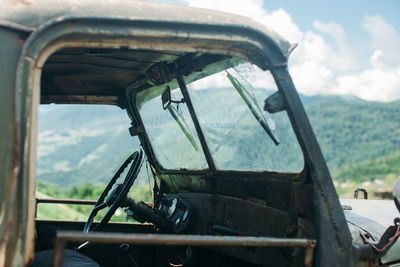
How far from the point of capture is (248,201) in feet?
7.98

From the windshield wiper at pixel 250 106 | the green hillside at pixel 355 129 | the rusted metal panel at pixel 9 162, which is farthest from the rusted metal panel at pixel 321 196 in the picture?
the green hillside at pixel 355 129

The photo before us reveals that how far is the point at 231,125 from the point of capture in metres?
2.47

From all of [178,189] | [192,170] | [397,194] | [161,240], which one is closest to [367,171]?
[178,189]

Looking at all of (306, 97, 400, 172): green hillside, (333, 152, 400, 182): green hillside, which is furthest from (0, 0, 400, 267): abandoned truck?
(306, 97, 400, 172): green hillside

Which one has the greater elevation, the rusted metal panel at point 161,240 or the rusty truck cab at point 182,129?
the rusty truck cab at point 182,129

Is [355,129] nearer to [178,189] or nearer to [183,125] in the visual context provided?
[178,189]

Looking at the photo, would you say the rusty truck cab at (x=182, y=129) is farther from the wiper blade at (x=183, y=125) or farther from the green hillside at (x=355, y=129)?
the green hillside at (x=355, y=129)

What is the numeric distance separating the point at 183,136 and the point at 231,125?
59cm

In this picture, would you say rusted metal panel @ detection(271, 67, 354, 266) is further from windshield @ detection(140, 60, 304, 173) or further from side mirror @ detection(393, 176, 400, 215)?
side mirror @ detection(393, 176, 400, 215)

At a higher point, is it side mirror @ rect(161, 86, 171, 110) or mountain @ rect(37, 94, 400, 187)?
mountain @ rect(37, 94, 400, 187)

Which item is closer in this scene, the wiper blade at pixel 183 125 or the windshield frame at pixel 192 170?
the windshield frame at pixel 192 170

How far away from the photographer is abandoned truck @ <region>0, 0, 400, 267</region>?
1.36 meters

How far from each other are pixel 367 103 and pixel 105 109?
8893 centimetres

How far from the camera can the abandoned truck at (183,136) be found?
136cm
